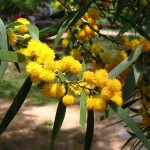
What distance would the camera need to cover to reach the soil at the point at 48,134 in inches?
129

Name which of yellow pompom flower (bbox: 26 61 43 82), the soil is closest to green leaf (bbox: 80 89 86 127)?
yellow pompom flower (bbox: 26 61 43 82)

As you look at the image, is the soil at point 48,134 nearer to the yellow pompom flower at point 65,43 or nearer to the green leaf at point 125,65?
the yellow pompom flower at point 65,43

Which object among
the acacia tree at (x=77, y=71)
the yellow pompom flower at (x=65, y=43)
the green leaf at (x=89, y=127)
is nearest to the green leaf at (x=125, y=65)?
the acacia tree at (x=77, y=71)

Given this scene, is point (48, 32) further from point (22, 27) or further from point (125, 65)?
point (125, 65)

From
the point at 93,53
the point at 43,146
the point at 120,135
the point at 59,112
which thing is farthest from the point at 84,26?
the point at 120,135

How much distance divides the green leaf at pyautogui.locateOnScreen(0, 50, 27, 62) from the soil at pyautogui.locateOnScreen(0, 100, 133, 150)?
101 inches

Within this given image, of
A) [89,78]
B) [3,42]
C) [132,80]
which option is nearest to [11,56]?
[3,42]

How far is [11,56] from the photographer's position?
752 millimetres

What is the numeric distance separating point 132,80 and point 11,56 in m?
0.40

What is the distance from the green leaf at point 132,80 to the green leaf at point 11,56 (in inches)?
14.3

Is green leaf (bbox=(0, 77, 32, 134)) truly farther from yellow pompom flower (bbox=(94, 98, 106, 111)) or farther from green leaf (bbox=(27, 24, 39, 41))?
yellow pompom flower (bbox=(94, 98, 106, 111))

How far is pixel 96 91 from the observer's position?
2.48 feet

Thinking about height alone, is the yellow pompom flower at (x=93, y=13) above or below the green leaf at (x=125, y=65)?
above

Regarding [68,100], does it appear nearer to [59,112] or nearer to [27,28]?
[59,112]
